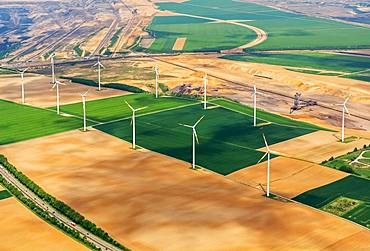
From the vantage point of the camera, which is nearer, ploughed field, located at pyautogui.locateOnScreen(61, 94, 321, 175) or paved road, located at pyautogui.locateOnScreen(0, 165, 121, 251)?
paved road, located at pyautogui.locateOnScreen(0, 165, 121, 251)

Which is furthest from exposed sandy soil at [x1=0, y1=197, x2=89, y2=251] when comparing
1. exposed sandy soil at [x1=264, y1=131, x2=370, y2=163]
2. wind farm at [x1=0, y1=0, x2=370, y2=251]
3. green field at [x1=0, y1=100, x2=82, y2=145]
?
exposed sandy soil at [x1=264, y1=131, x2=370, y2=163]

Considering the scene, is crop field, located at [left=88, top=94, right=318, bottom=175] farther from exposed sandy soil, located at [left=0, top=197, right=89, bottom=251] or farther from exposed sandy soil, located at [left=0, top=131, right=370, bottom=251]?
exposed sandy soil, located at [left=0, top=197, right=89, bottom=251]

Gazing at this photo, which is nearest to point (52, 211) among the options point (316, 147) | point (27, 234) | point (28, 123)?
point (27, 234)

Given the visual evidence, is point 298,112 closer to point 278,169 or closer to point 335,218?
point 278,169

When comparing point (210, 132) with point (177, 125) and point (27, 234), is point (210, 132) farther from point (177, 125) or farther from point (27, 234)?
point (27, 234)

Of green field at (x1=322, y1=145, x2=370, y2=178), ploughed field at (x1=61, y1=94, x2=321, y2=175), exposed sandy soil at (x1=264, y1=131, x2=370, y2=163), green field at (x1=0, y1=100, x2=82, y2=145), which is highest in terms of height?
green field at (x1=322, y1=145, x2=370, y2=178)

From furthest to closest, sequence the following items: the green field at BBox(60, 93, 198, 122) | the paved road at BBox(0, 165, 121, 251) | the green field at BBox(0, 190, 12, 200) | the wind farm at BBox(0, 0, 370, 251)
→ the green field at BBox(60, 93, 198, 122)
the green field at BBox(0, 190, 12, 200)
the wind farm at BBox(0, 0, 370, 251)
the paved road at BBox(0, 165, 121, 251)
